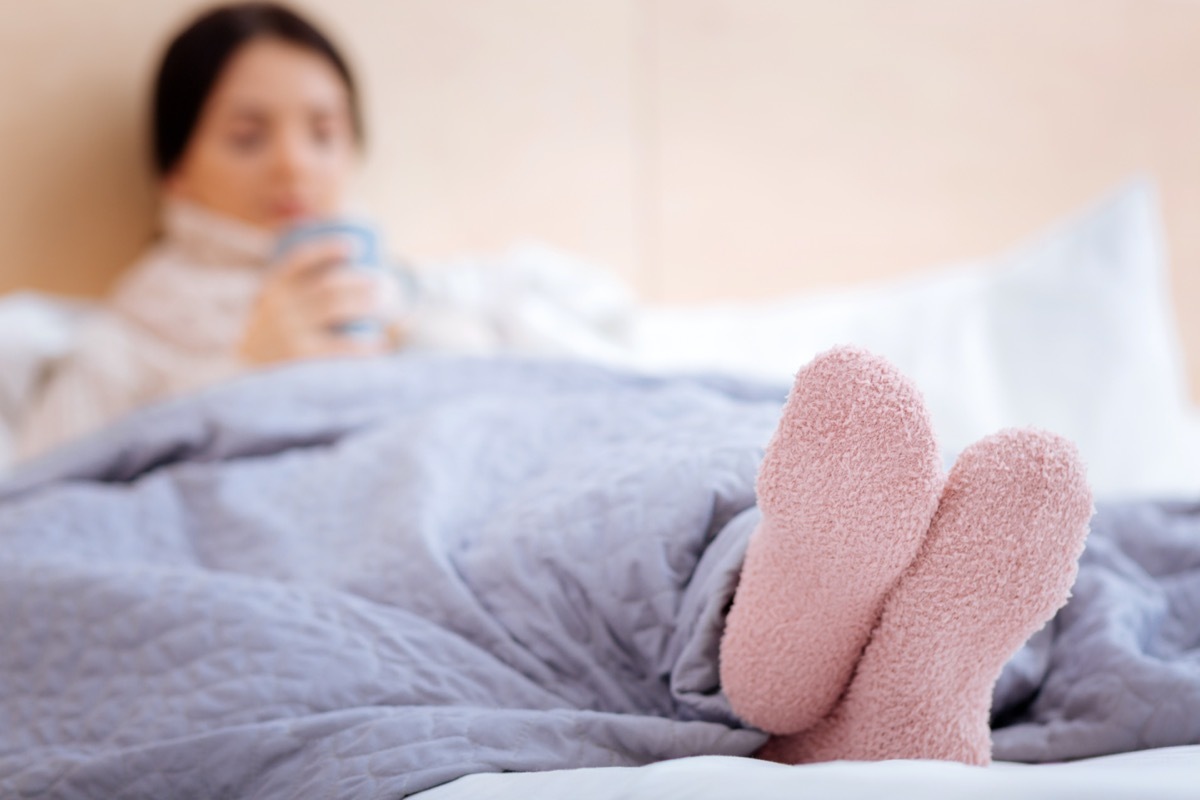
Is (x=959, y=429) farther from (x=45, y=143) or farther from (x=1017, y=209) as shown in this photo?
(x=45, y=143)

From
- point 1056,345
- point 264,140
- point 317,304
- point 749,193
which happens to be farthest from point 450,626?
point 749,193

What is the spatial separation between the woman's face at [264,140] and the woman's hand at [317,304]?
20cm

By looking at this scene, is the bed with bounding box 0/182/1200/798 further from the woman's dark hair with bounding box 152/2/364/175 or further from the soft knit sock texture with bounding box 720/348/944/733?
the woman's dark hair with bounding box 152/2/364/175

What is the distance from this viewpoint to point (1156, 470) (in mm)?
1024

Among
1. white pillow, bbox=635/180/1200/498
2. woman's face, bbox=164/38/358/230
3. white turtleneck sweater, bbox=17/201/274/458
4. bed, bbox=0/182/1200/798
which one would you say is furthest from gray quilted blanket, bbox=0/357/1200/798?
woman's face, bbox=164/38/358/230

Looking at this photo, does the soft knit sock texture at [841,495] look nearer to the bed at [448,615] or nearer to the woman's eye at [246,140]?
the bed at [448,615]

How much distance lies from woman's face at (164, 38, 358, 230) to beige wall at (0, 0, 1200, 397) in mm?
207

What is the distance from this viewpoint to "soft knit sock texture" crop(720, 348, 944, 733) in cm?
40

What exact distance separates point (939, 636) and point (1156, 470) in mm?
719

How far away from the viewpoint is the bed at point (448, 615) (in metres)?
0.47

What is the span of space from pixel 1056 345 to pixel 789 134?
628mm

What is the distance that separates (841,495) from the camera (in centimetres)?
40

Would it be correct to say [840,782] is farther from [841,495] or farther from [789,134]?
[789,134]

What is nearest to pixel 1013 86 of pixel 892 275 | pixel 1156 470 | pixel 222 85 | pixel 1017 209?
pixel 1017 209
